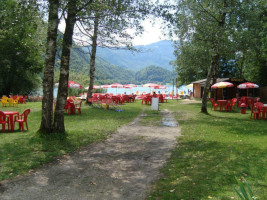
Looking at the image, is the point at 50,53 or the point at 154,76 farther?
the point at 154,76

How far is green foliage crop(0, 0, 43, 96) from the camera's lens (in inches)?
270

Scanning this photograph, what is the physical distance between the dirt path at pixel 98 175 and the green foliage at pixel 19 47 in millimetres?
4125

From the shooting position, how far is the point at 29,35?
7797 millimetres

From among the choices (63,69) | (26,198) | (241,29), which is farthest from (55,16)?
(241,29)

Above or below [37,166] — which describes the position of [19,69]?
above

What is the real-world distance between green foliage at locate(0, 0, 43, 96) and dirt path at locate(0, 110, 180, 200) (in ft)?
13.5

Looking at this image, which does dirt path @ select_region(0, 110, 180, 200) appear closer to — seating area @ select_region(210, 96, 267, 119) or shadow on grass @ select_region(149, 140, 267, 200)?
shadow on grass @ select_region(149, 140, 267, 200)

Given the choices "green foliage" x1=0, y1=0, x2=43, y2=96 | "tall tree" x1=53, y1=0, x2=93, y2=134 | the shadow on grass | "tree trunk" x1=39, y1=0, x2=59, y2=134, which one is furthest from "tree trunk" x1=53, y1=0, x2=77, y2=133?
the shadow on grass

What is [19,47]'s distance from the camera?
25.4 ft

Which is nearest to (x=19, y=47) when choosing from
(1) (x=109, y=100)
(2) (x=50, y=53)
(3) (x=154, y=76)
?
(2) (x=50, y=53)

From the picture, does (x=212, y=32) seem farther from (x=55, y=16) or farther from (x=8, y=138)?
(x=8, y=138)

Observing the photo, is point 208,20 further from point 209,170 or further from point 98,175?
point 98,175

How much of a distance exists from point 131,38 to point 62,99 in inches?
152

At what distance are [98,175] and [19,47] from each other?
5.45m
